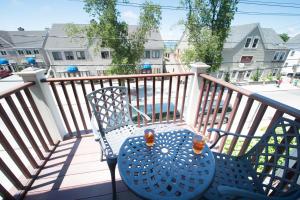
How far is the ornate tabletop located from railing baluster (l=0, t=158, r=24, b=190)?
1.08 meters

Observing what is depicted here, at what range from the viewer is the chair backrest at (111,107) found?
177 centimetres

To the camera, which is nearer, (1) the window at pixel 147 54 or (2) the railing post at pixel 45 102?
(2) the railing post at pixel 45 102

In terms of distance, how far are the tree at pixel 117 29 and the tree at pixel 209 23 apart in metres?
2.32

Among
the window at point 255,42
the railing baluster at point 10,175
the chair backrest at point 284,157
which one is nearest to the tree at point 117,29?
the railing baluster at point 10,175

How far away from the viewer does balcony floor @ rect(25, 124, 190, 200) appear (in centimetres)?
144

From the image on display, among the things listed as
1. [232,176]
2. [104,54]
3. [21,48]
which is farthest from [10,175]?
[21,48]

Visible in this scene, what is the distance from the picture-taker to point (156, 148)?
4.01 ft

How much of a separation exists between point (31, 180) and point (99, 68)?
1347 centimetres

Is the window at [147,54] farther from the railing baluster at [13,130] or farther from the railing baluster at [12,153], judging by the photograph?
the railing baluster at [12,153]

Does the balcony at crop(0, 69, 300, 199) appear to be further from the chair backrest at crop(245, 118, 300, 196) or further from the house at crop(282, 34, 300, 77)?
the house at crop(282, 34, 300, 77)

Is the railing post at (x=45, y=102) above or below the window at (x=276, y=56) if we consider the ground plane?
above

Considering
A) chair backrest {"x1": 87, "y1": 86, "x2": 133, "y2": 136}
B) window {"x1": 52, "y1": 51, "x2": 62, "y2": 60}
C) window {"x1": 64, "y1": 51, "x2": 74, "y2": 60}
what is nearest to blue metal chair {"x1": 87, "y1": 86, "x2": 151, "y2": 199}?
chair backrest {"x1": 87, "y1": 86, "x2": 133, "y2": 136}

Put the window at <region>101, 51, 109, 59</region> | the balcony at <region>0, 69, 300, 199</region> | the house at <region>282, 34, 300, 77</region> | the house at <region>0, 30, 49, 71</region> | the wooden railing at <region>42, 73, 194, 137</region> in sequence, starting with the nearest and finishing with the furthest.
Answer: the balcony at <region>0, 69, 300, 199</region> < the wooden railing at <region>42, 73, 194, 137</region> < the window at <region>101, 51, 109, 59</region> < the house at <region>0, 30, 49, 71</region> < the house at <region>282, 34, 300, 77</region>

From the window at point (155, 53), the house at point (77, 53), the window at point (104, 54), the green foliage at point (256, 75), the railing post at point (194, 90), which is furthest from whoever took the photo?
the window at point (155, 53)
